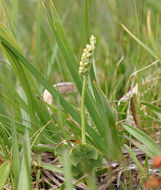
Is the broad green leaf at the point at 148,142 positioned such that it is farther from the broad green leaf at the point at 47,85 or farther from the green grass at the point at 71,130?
the broad green leaf at the point at 47,85

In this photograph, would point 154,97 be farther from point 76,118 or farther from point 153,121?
point 76,118

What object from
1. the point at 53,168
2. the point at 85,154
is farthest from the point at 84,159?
the point at 53,168

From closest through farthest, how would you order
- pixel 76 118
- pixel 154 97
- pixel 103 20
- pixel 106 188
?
pixel 106 188 → pixel 76 118 → pixel 154 97 → pixel 103 20

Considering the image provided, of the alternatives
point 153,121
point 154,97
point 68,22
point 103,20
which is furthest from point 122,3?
point 153,121

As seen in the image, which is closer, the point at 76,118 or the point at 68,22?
the point at 76,118

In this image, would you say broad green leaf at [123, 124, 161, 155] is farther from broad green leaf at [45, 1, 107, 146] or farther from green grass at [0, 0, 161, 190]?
broad green leaf at [45, 1, 107, 146]

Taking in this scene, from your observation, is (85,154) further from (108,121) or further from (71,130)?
(71,130)

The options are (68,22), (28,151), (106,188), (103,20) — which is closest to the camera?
(28,151)

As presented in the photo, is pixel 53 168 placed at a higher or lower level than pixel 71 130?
lower

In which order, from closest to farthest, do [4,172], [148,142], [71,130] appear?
[4,172] < [148,142] < [71,130]
